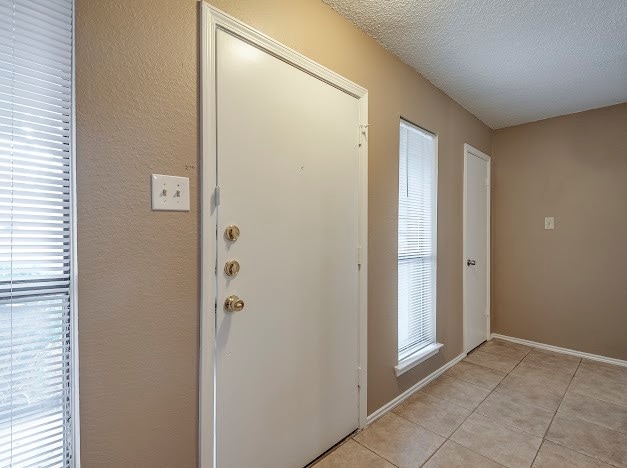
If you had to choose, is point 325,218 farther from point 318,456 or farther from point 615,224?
point 615,224

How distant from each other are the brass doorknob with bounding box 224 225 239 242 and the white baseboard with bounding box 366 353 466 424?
1.43 metres

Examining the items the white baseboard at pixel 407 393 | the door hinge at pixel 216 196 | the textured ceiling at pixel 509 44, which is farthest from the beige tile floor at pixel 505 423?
the textured ceiling at pixel 509 44

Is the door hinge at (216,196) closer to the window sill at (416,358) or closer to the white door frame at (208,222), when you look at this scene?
the white door frame at (208,222)

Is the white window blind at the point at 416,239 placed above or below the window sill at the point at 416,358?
above

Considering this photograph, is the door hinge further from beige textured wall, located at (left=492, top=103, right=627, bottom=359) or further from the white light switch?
beige textured wall, located at (left=492, top=103, right=627, bottom=359)

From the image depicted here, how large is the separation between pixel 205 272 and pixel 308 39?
1.23 m

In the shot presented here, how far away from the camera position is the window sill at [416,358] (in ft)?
6.66

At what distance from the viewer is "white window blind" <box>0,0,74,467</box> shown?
2.68 ft

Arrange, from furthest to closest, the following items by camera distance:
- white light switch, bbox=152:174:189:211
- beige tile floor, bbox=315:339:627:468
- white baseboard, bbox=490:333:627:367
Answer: white baseboard, bbox=490:333:627:367, beige tile floor, bbox=315:339:627:468, white light switch, bbox=152:174:189:211

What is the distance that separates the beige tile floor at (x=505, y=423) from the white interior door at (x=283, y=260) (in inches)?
10.7

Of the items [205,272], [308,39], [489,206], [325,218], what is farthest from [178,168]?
[489,206]

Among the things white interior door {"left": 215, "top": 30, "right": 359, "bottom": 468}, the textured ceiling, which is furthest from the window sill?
the textured ceiling

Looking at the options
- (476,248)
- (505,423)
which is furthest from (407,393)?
(476,248)

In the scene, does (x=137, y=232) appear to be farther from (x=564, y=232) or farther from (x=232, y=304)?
(x=564, y=232)
